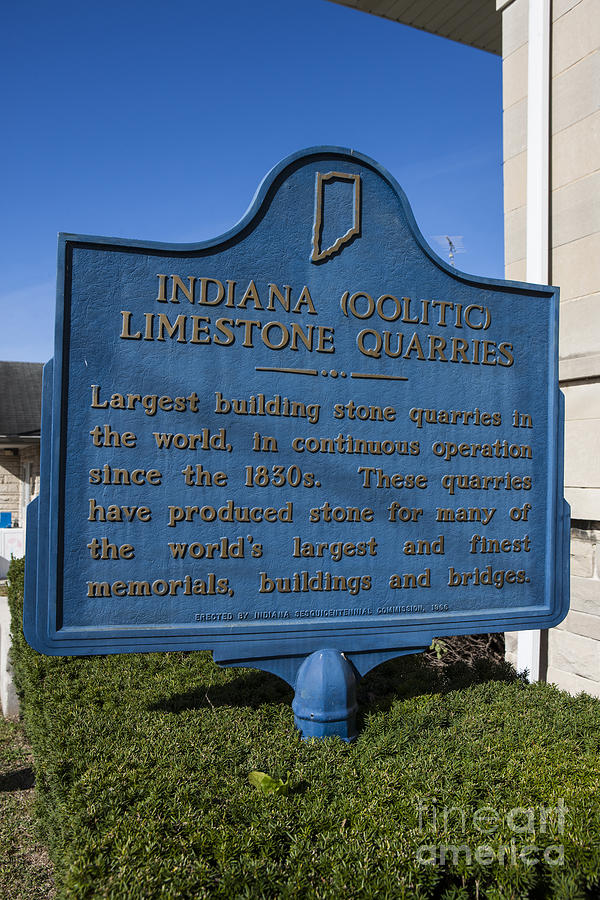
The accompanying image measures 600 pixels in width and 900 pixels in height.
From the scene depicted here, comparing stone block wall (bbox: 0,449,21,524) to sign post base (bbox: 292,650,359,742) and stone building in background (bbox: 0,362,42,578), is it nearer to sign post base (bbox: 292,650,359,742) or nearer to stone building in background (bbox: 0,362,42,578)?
stone building in background (bbox: 0,362,42,578)

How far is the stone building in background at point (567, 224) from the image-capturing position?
482cm

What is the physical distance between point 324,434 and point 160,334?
37.7 inches

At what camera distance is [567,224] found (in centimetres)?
516

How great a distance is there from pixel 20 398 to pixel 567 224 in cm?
1755

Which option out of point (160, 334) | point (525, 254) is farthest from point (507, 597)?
point (525, 254)

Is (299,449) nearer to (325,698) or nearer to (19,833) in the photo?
(325,698)

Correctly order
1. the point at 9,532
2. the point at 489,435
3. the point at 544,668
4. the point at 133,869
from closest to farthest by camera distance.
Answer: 1. the point at 133,869
2. the point at 489,435
3. the point at 544,668
4. the point at 9,532

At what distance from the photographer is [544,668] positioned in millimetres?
5195

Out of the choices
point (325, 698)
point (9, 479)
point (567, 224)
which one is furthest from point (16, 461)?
point (325, 698)

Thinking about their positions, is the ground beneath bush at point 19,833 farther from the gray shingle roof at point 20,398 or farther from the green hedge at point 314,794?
the gray shingle roof at point 20,398

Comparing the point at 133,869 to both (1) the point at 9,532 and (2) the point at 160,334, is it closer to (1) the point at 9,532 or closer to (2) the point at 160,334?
(2) the point at 160,334

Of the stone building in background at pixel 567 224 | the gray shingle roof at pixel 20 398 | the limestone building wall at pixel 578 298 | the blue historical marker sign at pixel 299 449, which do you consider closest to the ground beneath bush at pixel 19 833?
the blue historical marker sign at pixel 299 449

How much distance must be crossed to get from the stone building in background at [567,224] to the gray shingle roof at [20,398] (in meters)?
12.7

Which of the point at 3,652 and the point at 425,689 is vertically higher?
the point at 425,689
